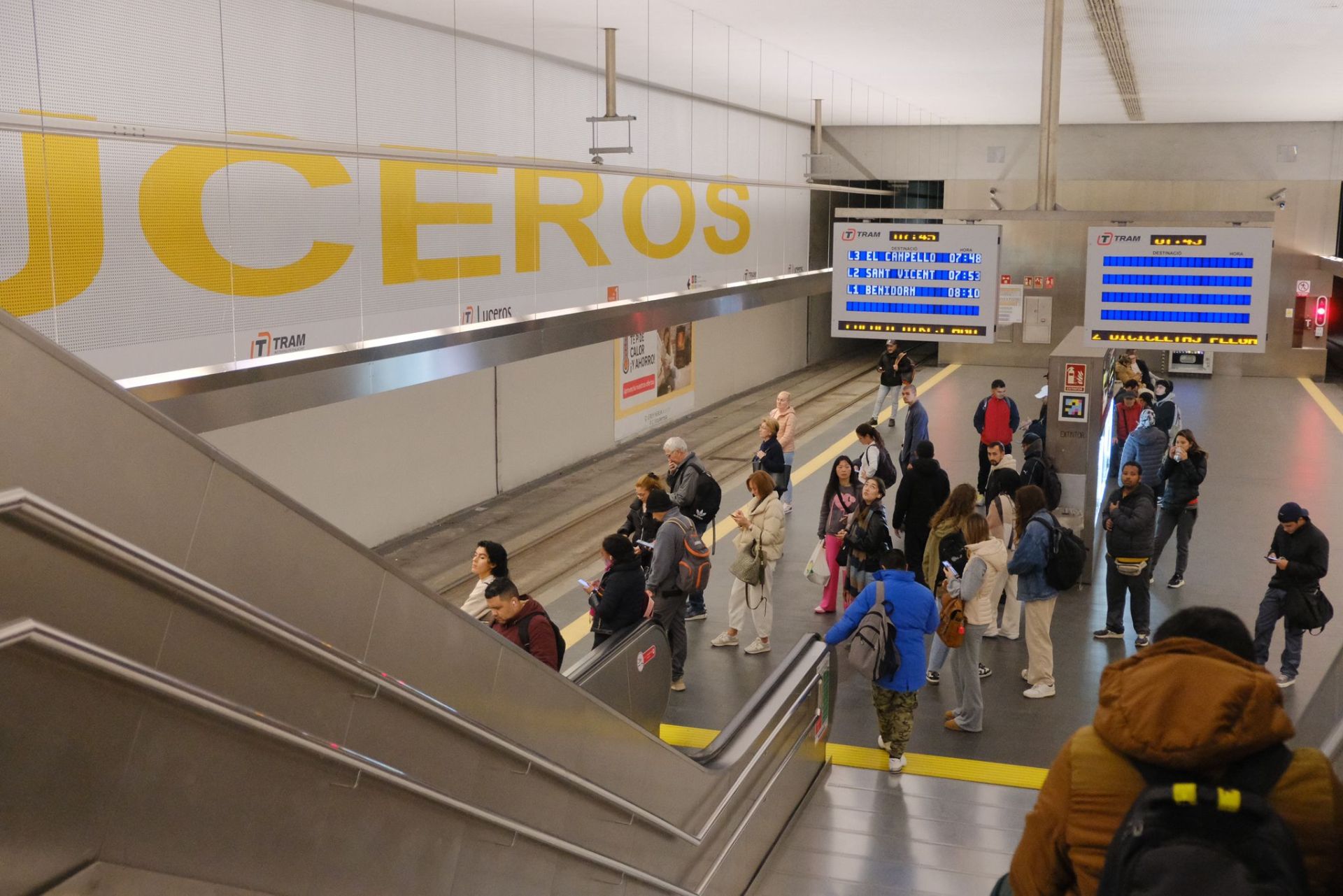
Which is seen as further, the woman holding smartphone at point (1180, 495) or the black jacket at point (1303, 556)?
the woman holding smartphone at point (1180, 495)

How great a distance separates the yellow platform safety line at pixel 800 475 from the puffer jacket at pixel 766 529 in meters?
0.16

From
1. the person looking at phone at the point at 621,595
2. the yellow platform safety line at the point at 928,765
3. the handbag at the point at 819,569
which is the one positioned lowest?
the yellow platform safety line at the point at 928,765

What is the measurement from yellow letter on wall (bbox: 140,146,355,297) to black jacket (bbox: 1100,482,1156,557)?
640 centimetres

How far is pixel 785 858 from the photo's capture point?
6.91m

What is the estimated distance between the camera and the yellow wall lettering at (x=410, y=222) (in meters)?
9.16

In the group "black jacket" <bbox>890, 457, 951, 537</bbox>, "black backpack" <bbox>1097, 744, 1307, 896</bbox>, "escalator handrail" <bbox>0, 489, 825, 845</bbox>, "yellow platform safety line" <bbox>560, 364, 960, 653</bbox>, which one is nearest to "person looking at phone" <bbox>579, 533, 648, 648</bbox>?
"yellow platform safety line" <bbox>560, 364, 960, 653</bbox>

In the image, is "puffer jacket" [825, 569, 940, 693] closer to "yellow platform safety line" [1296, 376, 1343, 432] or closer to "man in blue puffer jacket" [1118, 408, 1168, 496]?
"man in blue puffer jacket" [1118, 408, 1168, 496]

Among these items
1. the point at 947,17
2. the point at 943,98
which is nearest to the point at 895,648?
the point at 947,17

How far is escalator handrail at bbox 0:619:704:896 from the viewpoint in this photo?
2.37 meters

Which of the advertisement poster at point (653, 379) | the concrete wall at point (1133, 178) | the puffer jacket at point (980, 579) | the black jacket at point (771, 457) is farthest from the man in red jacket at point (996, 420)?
the concrete wall at point (1133, 178)

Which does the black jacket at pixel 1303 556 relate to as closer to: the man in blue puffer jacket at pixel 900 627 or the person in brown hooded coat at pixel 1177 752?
the man in blue puffer jacket at pixel 900 627

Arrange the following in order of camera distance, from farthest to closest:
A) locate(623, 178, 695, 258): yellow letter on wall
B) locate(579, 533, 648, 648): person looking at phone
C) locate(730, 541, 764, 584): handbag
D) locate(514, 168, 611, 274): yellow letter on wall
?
locate(623, 178, 695, 258): yellow letter on wall < locate(514, 168, 611, 274): yellow letter on wall < locate(730, 541, 764, 584): handbag < locate(579, 533, 648, 648): person looking at phone

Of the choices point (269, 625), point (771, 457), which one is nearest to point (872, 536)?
point (771, 457)

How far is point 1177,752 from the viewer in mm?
2088
